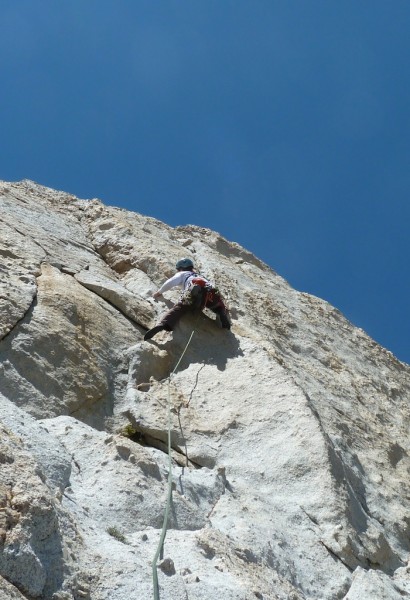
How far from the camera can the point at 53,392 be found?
7129 mm

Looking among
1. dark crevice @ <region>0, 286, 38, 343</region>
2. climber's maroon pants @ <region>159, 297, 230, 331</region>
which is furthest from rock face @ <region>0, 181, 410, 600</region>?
climber's maroon pants @ <region>159, 297, 230, 331</region>

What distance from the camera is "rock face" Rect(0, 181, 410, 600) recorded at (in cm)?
476

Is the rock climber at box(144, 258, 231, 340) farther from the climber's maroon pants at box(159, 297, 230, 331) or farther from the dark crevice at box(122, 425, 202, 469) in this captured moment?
the dark crevice at box(122, 425, 202, 469)

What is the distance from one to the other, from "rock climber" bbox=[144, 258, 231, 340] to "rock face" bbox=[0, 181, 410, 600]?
162 millimetres

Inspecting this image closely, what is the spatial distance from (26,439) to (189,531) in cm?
128

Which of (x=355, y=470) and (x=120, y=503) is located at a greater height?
(x=355, y=470)

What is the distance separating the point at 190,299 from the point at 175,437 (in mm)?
2220

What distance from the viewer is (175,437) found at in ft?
24.3

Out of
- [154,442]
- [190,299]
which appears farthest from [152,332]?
[154,442]

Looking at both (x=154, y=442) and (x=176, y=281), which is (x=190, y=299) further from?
(x=154, y=442)

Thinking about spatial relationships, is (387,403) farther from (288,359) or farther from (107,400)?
(107,400)

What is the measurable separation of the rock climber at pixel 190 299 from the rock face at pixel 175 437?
6.4 inches

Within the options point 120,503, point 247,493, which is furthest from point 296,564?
point 120,503

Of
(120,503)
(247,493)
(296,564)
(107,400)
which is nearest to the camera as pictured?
(120,503)
